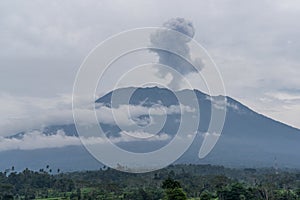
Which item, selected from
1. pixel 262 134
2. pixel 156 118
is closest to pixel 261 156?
pixel 262 134

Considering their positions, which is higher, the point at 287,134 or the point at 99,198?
the point at 287,134

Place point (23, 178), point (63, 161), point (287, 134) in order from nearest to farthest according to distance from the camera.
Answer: point (23, 178), point (63, 161), point (287, 134)

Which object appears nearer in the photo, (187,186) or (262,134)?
(187,186)

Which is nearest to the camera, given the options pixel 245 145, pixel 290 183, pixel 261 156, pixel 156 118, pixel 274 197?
pixel 156 118

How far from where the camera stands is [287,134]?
654ft

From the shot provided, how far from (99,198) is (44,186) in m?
12.8

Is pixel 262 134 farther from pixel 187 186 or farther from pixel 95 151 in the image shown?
pixel 95 151

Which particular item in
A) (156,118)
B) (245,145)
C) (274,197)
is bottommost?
(274,197)

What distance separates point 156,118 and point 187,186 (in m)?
24.4

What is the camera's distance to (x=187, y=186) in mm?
36250

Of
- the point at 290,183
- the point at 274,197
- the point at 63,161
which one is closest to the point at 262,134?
the point at 63,161

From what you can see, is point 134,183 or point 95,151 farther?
point 134,183

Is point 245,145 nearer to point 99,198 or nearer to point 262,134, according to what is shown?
point 262,134

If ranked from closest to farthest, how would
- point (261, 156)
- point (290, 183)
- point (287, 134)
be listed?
point (290, 183) → point (261, 156) → point (287, 134)
